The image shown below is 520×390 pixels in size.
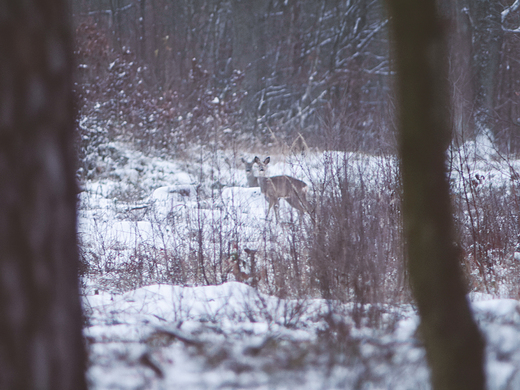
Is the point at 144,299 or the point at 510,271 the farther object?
the point at 510,271

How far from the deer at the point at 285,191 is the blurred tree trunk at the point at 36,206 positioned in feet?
11.6

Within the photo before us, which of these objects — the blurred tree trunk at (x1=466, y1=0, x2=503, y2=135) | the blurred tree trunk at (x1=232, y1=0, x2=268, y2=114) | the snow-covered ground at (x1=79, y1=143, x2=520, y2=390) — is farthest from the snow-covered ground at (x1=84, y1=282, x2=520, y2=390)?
the blurred tree trunk at (x1=232, y1=0, x2=268, y2=114)

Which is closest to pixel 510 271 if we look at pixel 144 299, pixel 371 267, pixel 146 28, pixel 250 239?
pixel 371 267

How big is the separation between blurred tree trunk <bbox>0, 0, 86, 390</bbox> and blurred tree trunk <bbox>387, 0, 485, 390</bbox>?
1225 mm

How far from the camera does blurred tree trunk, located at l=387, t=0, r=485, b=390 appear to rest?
1784 mm

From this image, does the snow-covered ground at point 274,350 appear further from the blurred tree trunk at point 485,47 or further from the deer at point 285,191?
the blurred tree trunk at point 485,47

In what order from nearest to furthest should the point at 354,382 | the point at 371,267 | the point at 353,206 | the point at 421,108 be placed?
1. the point at 421,108
2. the point at 354,382
3. the point at 371,267
4. the point at 353,206

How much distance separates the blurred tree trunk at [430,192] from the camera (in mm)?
1784

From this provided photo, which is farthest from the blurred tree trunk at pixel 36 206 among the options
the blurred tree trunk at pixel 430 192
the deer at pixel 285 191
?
the deer at pixel 285 191

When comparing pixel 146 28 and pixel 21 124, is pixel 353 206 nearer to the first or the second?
pixel 21 124

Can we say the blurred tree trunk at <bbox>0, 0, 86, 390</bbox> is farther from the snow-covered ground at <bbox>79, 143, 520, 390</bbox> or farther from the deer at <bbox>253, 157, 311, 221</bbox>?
the deer at <bbox>253, 157, 311, 221</bbox>

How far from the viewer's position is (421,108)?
1813 mm

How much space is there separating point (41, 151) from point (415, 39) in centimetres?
137

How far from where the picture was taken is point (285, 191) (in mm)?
8766
